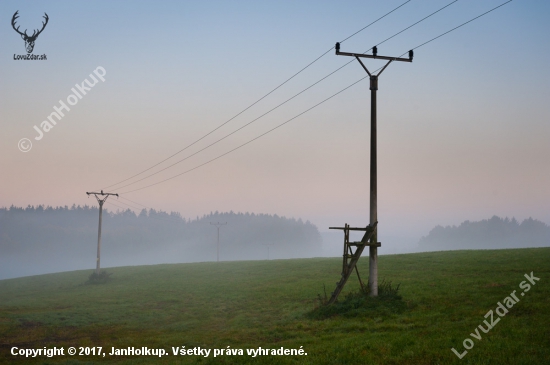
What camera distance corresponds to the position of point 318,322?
2155 centimetres

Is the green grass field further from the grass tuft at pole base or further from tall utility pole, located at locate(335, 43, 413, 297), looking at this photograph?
tall utility pole, located at locate(335, 43, 413, 297)

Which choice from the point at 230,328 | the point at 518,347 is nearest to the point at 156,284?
the point at 230,328

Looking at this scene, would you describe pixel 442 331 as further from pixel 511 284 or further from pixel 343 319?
pixel 511 284

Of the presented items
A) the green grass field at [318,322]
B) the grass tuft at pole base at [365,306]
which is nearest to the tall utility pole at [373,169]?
the grass tuft at pole base at [365,306]

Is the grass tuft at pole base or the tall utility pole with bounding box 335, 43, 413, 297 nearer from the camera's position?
the grass tuft at pole base

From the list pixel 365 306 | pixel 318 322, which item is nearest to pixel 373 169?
pixel 365 306

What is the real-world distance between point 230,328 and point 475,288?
1479 centimetres

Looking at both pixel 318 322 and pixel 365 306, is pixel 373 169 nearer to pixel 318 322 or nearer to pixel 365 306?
pixel 365 306

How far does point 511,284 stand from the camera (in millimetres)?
24375

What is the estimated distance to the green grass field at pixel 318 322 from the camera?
566 inches

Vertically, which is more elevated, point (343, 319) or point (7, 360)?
point (343, 319)

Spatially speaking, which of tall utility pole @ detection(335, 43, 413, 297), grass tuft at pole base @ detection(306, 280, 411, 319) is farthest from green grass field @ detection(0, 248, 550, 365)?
tall utility pole @ detection(335, 43, 413, 297)

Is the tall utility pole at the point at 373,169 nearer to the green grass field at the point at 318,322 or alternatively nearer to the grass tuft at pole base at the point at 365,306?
the grass tuft at pole base at the point at 365,306

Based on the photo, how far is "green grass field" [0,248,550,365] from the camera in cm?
1438
